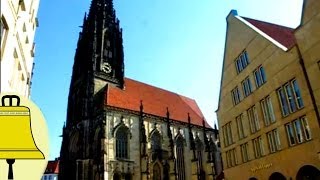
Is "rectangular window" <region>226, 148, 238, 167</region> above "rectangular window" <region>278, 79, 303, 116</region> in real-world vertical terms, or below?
below

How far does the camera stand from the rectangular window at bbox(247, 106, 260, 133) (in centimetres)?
1977

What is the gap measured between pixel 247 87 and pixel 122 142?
63.0 feet

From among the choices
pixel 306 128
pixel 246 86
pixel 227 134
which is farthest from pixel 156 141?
pixel 306 128

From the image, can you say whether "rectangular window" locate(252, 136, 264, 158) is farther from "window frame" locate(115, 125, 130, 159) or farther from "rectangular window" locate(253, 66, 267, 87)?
"window frame" locate(115, 125, 130, 159)

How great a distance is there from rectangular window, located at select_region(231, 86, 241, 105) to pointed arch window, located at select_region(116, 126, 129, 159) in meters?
17.0

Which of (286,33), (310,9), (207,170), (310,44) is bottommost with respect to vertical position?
(207,170)

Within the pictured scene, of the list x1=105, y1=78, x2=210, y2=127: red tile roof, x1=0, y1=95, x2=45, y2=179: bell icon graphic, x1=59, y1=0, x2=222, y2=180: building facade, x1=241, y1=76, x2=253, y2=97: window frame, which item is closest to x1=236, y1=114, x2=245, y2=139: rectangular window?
x1=241, y1=76, x2=253, y2=97: window frame

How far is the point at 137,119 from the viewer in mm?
37906

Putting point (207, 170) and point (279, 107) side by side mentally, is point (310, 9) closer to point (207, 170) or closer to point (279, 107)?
point (279, 107)

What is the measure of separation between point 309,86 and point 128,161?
24099 mm

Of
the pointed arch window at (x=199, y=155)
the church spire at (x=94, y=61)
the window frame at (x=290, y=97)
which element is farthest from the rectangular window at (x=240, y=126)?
the church spire at (x=94, y=61)

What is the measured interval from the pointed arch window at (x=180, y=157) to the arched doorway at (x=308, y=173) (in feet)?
79.9

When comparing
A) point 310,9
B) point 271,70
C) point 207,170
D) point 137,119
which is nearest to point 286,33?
point 271,70

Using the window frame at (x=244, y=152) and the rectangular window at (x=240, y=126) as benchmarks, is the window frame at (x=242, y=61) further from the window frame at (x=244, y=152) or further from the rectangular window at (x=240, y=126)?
the window frame at (x=244, y=152)
